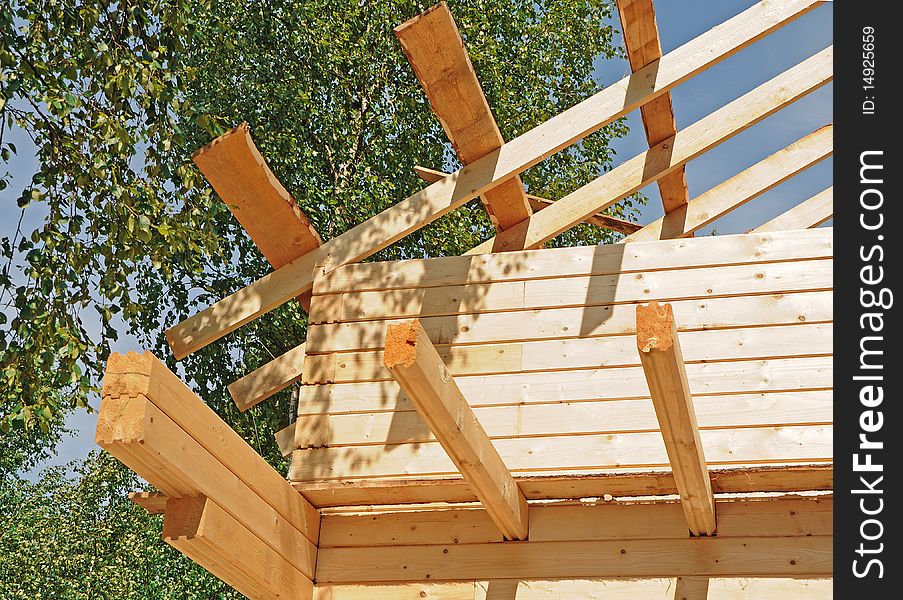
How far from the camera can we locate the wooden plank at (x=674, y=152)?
525 centimetres

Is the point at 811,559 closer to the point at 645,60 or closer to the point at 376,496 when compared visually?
the point at 376,496

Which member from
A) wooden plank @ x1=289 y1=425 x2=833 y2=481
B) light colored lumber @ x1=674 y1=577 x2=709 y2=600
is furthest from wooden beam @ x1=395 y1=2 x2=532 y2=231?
light colored lumber @ x1=674 y1=577 x2=709 y2=600

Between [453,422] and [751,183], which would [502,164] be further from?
[751,183]

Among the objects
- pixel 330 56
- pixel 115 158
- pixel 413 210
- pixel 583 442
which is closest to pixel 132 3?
pixel 115 158

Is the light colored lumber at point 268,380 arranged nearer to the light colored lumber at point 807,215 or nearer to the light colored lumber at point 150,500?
the light colored lumber at point 150,500

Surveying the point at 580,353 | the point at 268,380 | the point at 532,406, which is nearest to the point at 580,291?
the point at 580,353

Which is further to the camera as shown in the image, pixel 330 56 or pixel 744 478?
pixel 330 56

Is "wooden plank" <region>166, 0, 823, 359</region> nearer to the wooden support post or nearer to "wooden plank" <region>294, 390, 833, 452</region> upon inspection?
"wooden plank" <region>294, 390, 833, 452</region>

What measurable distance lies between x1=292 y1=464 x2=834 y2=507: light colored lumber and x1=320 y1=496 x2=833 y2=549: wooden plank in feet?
0.19

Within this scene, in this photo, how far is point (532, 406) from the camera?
4480 millimetres

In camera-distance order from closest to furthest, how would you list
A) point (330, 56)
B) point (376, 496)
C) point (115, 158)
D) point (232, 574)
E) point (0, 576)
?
point (232, 574) < point (376, 496) < point (115, 158) < point (330, 56) < point (0, 576)

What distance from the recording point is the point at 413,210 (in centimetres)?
489
